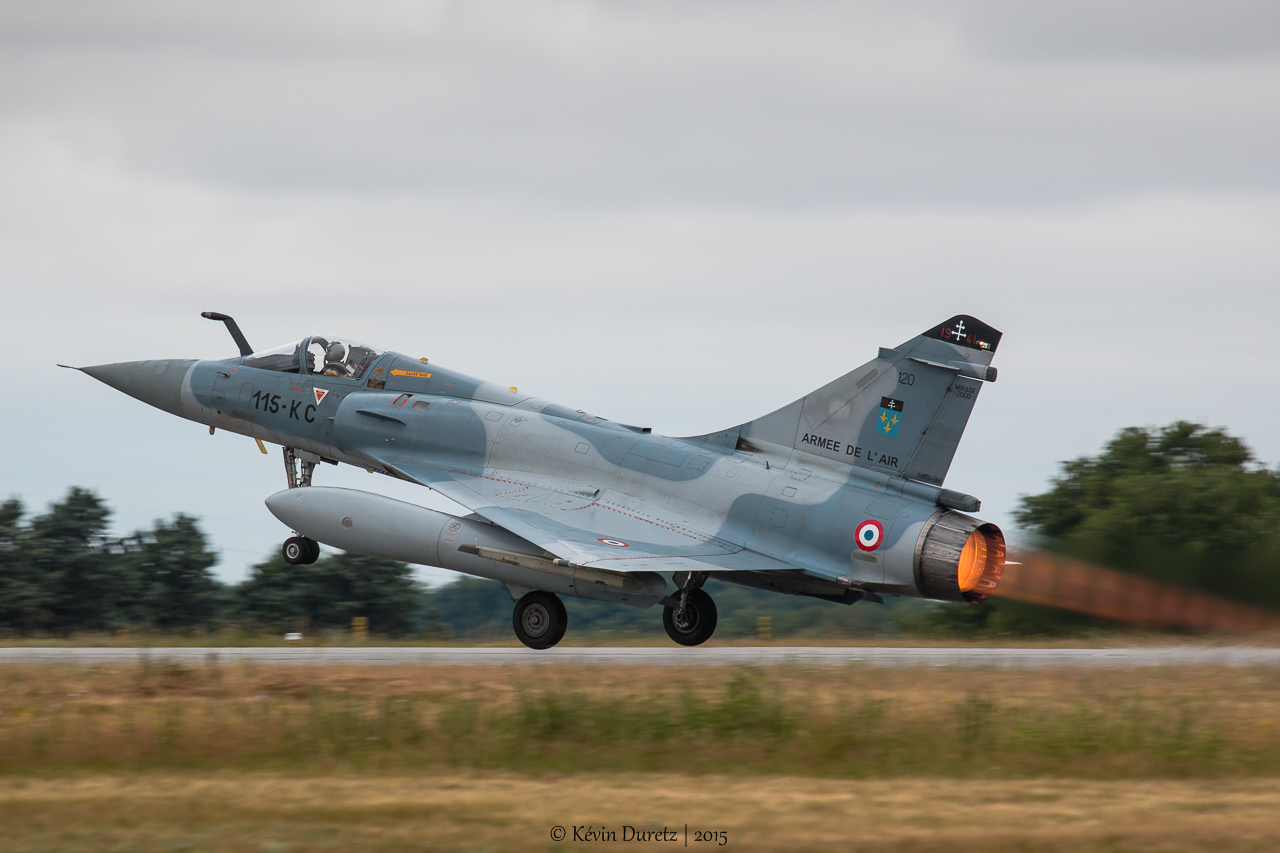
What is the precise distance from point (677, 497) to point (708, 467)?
56 cm

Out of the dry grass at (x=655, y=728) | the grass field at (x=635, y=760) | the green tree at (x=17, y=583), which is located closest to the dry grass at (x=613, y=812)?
the grass field at (x=635, y=760)

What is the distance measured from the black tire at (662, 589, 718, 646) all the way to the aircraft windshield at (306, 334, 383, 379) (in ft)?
20.3

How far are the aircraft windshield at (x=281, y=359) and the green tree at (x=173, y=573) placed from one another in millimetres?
17613

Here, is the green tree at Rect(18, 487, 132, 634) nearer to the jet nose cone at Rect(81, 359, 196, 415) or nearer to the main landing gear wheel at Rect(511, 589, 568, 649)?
the jet nose cone at Rect(81, 359, 196, 415)

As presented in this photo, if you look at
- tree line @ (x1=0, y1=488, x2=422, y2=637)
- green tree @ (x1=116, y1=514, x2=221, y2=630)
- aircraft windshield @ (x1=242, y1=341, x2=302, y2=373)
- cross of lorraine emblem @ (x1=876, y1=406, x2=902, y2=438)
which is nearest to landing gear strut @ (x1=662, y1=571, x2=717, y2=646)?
cross of lorraine emblem @ (x1=876, y1=406, x2=902, y2=438)

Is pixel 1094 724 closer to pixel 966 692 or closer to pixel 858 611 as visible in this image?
pixel 966 692

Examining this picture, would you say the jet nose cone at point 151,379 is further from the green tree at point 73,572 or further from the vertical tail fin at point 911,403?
the green tree at point 73,572

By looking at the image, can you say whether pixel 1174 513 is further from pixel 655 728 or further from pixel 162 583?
pixel 162 583

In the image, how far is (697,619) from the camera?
58.1 ft

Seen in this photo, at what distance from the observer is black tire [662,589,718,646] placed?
17.7 metres

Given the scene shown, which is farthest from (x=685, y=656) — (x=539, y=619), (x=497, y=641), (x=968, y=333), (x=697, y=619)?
(x=968, y=333)

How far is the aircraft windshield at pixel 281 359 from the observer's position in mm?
20469

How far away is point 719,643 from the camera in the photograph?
19906 mm

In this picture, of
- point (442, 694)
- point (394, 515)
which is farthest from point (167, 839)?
point (394, 515)
